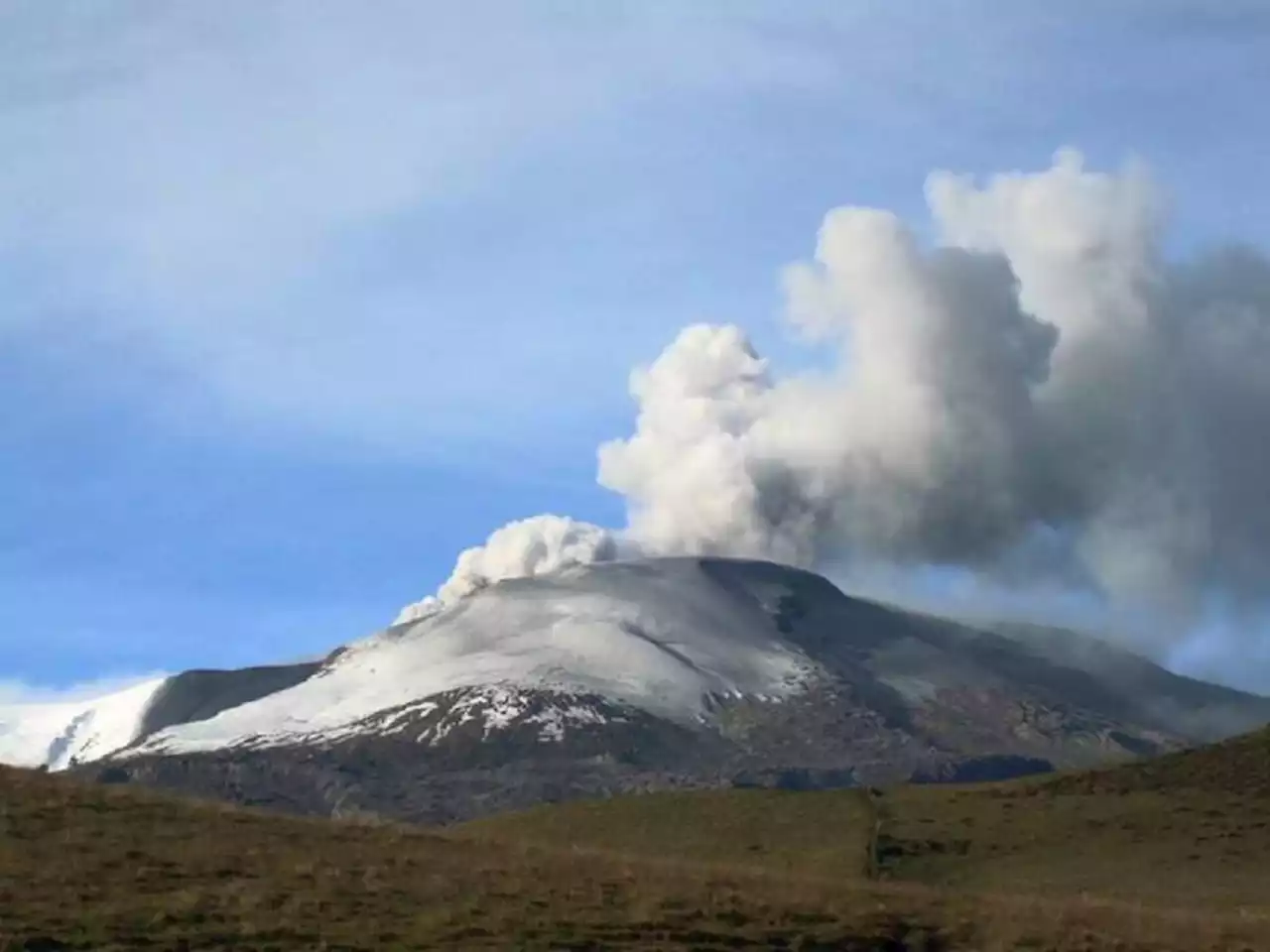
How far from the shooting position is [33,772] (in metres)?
47.3

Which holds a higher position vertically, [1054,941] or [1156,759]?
[1156,759]

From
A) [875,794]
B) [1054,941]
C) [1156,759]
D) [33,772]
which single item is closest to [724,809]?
[875,794]

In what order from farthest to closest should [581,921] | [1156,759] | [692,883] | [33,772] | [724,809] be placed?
[1156,759] < [724,809] < [33,772] < [692,883] < [581,921]

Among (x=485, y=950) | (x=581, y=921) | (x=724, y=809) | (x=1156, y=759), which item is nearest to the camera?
(x=485, y=950)

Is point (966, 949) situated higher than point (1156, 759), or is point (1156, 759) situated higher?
point (1156, 759)

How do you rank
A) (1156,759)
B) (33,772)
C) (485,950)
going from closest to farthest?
(485,950), (33,772), (1156,759)

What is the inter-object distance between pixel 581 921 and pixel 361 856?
7275 millimetres

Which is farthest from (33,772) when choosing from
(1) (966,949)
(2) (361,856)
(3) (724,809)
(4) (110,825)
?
(3) (724,809)

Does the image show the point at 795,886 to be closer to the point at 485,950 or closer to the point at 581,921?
the point at 581,921

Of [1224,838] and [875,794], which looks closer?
[1224,838]

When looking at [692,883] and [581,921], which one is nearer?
[581,921]

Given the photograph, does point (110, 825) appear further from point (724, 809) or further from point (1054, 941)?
point (724, 809)

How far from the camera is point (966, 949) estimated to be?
3562cm

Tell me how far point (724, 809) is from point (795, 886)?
47.5m
